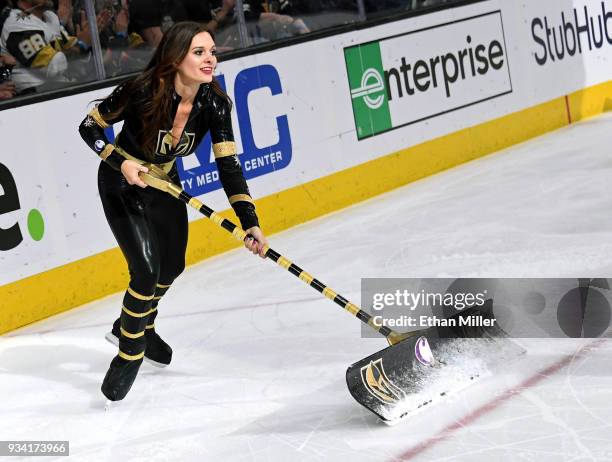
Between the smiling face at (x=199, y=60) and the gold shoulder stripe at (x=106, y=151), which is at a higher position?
the smiling face at (x=199, y=60)

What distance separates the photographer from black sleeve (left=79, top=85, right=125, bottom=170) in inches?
146

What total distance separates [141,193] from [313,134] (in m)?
3.14

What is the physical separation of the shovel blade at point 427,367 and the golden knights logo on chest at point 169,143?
3.37 ft

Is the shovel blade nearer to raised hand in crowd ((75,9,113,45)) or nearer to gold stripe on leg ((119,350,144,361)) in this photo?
gold stripe on leg ((119,350,144,361))

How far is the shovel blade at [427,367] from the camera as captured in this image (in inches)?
132

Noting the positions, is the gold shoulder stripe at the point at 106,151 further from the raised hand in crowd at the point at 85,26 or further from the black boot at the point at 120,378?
the raised hand in crowd at the point at 85,26

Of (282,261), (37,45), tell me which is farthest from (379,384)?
(37,45)

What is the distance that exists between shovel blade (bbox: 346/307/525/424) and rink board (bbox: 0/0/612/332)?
249cm

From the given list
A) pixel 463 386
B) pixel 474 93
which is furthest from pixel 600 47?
pixel 463 386

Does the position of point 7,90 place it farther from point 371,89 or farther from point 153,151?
point 371,89

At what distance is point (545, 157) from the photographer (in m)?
7.73

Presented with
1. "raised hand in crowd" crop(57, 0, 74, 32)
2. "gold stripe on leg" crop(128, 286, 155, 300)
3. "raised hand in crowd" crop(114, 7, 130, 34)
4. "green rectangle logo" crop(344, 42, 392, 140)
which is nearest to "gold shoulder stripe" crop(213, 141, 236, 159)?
"gold stripe on leg" crop(128, 286, 155, 300)

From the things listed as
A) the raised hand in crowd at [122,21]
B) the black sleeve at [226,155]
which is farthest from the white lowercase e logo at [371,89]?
the black sleeve at [226,155]

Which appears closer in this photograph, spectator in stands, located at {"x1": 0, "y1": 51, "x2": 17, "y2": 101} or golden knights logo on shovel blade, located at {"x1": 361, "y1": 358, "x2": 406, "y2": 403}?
golden knights logo on shovel blade, located at {"x1": 361, "y1": 358, "x2": 406, "y2": 403}
